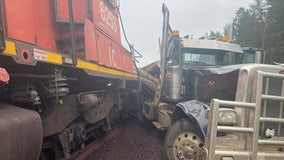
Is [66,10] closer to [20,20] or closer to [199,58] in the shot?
[20,20]

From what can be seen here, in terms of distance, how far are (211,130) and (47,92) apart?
2.04 meters

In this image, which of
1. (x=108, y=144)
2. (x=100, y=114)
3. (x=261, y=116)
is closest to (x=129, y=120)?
(x=108, y=144)

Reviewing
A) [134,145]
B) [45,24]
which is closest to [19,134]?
[45,24]

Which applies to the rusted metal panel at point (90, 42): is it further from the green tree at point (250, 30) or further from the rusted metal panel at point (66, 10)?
the green tree at point (250, 30)

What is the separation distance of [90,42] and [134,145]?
3262 millimetres

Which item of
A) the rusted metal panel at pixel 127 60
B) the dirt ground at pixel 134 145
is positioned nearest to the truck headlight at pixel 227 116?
the dirt ground at pixel 134 145

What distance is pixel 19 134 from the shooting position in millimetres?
2752

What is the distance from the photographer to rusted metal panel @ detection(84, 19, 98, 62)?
14.6ft

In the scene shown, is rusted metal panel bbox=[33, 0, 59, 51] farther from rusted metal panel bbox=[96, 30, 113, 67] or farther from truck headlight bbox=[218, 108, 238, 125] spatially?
truck headlight bbox=[218, 108, 238, 125]

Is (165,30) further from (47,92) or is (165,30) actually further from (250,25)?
(250,25)

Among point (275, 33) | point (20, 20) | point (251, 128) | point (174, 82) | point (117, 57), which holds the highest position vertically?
point (275, 33)

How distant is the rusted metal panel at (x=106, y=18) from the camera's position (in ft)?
17.2

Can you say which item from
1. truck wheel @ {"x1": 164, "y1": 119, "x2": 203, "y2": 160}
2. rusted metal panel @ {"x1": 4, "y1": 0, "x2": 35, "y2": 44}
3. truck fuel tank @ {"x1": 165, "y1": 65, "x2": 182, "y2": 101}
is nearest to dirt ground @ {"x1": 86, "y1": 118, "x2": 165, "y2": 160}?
truck wheel @ {"x1": 164, "y1": 119, "x2": 203, "y2": 160}

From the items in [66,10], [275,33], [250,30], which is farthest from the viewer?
[250,30]
